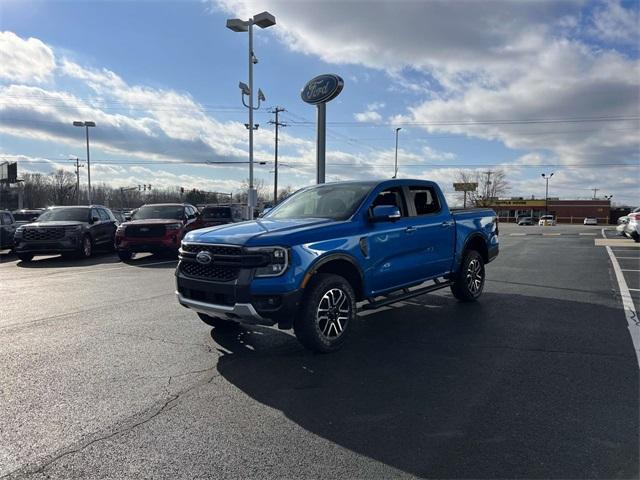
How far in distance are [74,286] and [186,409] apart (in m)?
6.96

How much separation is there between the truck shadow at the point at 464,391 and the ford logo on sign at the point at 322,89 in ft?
42.4

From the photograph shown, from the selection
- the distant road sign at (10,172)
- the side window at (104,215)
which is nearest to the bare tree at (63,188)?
the distant road sign at (10,172)

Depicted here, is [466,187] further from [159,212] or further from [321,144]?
[159,212]

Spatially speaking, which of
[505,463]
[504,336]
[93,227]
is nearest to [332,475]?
[505,463]

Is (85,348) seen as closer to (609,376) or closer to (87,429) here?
(87,429)

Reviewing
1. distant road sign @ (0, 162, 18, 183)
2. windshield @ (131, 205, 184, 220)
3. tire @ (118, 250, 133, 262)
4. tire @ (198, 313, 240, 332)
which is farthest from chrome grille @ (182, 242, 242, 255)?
distant road sign @ (0, 162, 18, 183)

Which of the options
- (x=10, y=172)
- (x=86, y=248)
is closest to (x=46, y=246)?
(x=86, y=248)

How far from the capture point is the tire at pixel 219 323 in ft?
18.8

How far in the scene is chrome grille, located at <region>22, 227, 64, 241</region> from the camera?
13633 millimetres

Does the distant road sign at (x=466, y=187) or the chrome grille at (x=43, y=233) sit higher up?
the distant road sign at (x=466, y=187)

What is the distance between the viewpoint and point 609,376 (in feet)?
14.1

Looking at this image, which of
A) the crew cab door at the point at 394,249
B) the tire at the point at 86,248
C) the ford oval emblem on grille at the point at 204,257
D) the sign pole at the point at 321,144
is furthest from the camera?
the sign pole at the point at 321,144

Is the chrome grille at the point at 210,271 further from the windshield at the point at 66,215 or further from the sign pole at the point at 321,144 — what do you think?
the sign pole at the point at 321,144

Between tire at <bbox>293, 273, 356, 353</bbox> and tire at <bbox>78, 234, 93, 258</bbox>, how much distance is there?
466 inches
